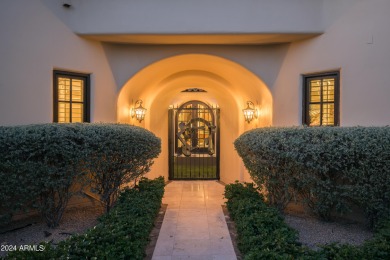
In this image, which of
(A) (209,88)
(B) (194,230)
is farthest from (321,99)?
(A) (209,88)

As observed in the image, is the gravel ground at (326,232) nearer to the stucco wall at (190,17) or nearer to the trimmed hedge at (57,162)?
the trimmed hedge at (57,162)

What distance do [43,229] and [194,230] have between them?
8.63 feet

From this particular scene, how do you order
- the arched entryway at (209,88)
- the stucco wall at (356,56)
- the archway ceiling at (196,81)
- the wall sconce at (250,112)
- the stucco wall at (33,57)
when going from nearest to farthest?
the stucco wall at (33,57)
the stucco wall at (356,56)
the archway ceiling at (196,81)
the arched entryway at (209,88)
the wall sconce at (250,112)

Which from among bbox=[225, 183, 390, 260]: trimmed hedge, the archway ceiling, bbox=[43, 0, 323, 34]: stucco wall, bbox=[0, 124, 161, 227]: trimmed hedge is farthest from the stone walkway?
bbox=[43, 0, 323, 34]: stucco wall

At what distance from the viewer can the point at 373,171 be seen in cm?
493

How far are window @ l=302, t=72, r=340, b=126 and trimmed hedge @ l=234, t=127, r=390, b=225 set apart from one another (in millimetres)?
1568

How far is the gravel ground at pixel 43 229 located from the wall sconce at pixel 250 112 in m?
4.90

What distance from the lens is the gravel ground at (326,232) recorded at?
5141mm

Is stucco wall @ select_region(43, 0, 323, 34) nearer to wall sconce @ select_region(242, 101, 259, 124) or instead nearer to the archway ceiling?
the archway ceiling

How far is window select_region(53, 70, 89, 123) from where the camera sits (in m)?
6.64

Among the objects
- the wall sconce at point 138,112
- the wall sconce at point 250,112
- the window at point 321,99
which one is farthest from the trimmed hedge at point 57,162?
the wall sconce at point 250,112

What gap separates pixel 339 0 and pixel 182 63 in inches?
162

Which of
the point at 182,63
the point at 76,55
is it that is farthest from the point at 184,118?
the point at 76,55

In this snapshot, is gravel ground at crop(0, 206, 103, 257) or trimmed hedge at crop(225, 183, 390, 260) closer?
trimmed hedge at crop(225, 183, 390, 260)
